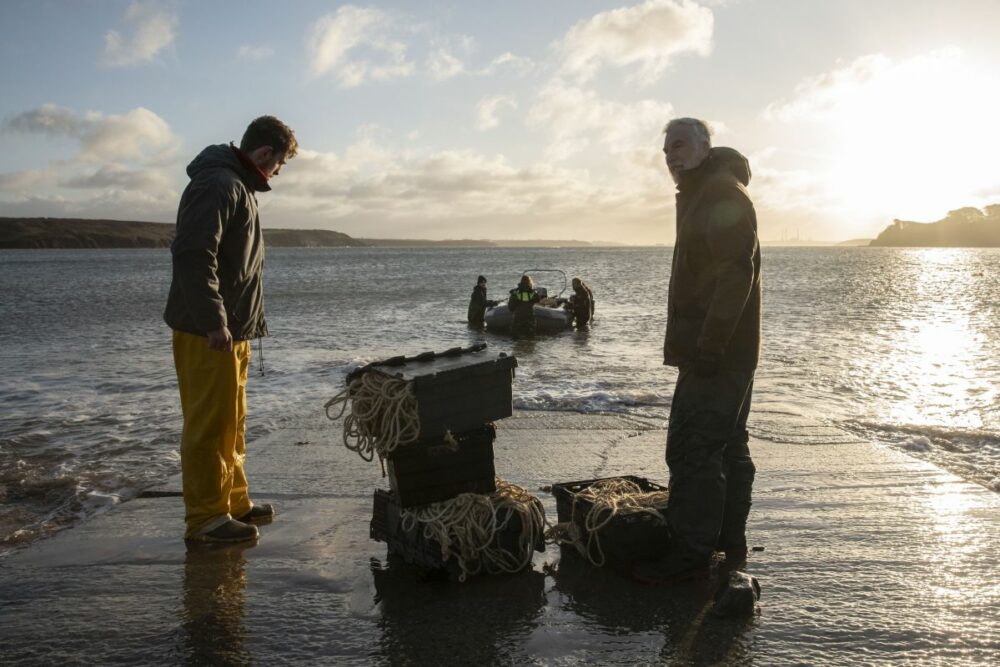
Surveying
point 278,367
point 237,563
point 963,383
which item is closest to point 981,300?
point 963,383

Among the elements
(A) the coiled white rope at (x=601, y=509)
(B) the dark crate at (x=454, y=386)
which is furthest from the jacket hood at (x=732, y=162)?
(A) the coiled white rope at (x=601, y=509)

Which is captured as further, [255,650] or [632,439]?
[632,439]

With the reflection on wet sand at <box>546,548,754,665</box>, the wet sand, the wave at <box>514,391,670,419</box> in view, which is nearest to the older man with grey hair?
the reflection on wet sand at <box>546,548,754,665</box>

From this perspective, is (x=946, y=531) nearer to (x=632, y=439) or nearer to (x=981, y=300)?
Answer: (x=632, y=439)

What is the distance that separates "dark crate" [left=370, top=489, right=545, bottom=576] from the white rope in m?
0.37

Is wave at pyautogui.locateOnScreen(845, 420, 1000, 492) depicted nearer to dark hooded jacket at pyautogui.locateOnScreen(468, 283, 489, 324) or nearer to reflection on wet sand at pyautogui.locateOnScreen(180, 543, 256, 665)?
reflection on wet sand at pyautogui.locateOnScreen(180, 543, 256, 665)

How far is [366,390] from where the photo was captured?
4164mm

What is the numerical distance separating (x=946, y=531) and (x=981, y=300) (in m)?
41.5

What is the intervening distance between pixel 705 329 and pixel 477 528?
1.50 m

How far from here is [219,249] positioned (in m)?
4.51

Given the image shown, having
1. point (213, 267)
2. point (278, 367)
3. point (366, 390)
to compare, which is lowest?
point (278, 367)

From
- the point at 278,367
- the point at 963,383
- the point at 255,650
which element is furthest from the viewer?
the point at 278,367

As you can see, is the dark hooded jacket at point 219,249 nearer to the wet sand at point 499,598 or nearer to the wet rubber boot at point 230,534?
the wet rubber boot at point 230,534

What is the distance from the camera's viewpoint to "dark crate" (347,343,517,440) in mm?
4082
